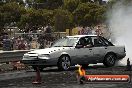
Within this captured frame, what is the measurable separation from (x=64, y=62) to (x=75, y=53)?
0.77m

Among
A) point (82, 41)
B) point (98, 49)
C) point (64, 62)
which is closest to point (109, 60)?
point (98, 49)

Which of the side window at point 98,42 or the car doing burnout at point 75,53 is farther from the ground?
the side window at point 98,42

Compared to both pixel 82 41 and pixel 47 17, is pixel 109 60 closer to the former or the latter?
pixel 82 41

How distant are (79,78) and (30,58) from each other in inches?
220

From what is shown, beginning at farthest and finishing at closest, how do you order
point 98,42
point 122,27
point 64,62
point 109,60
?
point 122,27 < point 109,60 < point 98,42 < point 64,62

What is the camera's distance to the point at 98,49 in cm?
1945

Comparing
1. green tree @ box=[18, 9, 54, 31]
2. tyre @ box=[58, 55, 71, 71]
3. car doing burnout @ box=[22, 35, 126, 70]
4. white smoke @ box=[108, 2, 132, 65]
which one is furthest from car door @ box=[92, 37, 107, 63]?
green tree @ box=[18, 9, 54, 31]

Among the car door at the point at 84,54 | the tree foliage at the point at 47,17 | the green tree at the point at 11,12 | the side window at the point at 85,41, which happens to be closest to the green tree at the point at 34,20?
the tree foliage at the point at 47,17

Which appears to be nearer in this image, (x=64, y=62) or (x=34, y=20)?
(x=64, y=62)

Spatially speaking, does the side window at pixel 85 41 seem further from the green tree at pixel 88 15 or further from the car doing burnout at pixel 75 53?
the green tree at pixel 88 15

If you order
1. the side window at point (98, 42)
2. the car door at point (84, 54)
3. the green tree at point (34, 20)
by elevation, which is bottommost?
the car door at point (84, 54)

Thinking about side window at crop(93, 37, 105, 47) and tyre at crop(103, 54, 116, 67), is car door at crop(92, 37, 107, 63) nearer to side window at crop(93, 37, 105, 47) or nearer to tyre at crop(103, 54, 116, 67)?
side window at crop(93, 37, 105, 47)

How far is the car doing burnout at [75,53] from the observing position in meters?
17.8

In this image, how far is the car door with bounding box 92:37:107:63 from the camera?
762 inches
